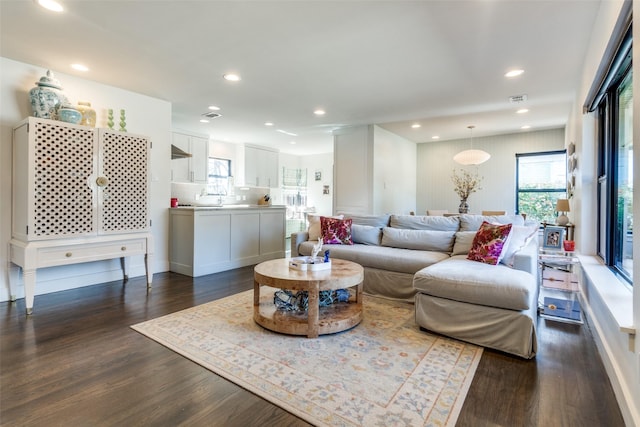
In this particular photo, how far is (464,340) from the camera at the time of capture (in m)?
2.35

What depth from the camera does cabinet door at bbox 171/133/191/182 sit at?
5678 millimetres

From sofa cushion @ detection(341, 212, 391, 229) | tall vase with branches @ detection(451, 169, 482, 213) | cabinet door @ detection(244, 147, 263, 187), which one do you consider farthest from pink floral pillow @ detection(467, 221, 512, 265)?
cabinet door @ detection(244, 147, 263, 187)

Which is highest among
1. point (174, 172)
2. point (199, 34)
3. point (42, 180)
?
point (199, 34)

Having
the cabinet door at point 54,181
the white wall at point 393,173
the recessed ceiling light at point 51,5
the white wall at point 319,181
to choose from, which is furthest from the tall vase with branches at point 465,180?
the recessed ceiling light at point 51,5

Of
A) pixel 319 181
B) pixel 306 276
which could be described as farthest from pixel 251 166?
pixel 306 276

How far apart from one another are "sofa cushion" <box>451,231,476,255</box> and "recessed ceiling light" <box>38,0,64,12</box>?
13.3ft

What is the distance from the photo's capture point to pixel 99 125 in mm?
3906

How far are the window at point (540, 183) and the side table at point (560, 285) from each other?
3937mm

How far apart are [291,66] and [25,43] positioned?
240 centimetres

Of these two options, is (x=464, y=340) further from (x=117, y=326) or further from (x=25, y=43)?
(x=25, y=43)

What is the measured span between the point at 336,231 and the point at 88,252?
2778mm

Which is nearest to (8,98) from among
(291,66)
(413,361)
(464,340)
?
(291,66)

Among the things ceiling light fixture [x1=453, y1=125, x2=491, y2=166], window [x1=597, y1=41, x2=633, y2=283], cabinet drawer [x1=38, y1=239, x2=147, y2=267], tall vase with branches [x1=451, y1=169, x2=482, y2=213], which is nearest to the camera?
window [x1=597, y1=41, x2=633, y2=283]

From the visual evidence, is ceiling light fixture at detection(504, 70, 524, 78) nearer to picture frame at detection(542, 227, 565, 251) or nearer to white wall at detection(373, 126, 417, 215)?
picture frame at detection(542, 227, 565, 251)
